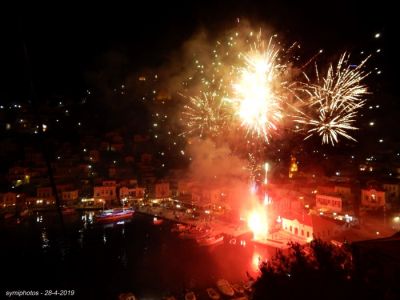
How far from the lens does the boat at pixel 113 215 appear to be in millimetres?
24109

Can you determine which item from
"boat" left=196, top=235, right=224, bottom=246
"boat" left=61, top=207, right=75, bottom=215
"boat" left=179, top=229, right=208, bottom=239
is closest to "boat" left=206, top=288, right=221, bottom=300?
"boat" left=196, top=235, right=224, bottom=246

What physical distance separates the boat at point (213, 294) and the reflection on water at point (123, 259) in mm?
820

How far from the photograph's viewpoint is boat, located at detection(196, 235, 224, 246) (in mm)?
18109

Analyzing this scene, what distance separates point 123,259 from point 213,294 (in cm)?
652

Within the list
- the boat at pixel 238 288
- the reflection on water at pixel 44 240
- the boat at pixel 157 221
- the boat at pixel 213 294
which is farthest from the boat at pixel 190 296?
the reflection on water at pixel 44 240

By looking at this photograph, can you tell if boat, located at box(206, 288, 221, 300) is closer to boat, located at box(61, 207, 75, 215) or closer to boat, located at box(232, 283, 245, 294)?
boat, located at box(232, 283, 245, 294)

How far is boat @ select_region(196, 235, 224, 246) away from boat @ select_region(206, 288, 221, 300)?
17.2ft

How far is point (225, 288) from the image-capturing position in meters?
12.8

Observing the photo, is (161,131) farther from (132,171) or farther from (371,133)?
(371,133)

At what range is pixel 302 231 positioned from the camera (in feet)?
55.6

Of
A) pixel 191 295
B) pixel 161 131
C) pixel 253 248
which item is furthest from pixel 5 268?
pixel 161 131

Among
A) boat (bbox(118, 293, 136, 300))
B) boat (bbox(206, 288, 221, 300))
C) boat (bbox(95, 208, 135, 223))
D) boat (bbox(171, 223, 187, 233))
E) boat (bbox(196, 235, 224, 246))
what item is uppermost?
boat (bbox(95, 208, 135, 223))

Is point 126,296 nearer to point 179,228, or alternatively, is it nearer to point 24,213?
point 179,228

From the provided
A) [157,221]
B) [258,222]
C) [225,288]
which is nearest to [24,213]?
[157,221]
